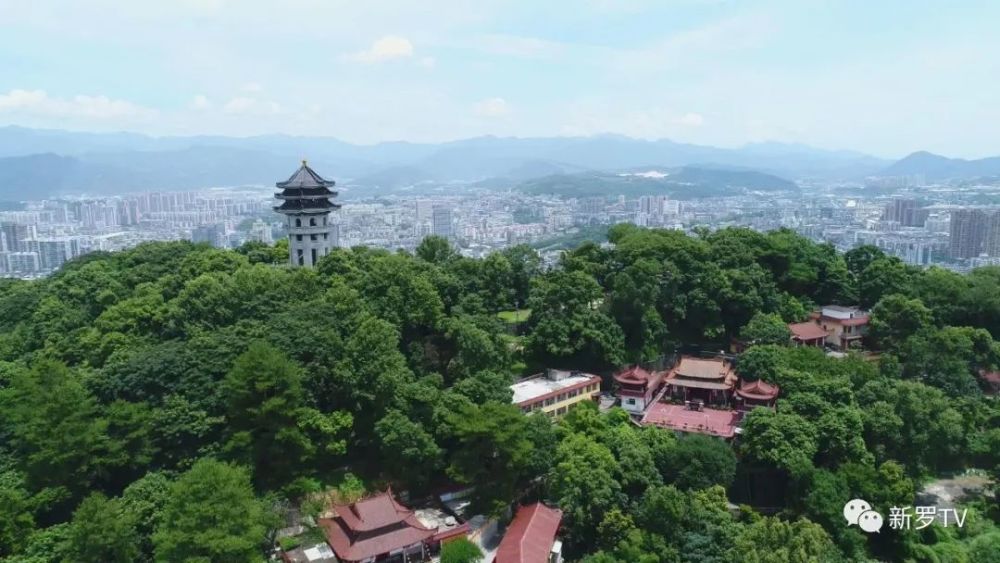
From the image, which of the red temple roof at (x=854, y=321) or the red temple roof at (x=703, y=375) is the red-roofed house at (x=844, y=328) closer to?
the red temple roof at (x=854, y=321)

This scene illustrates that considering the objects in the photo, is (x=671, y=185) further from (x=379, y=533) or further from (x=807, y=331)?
(x=379, y=533)

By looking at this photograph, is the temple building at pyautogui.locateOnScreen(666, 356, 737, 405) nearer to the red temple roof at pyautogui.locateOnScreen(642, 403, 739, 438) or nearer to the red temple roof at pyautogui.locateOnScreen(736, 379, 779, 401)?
the red temple roof at pyautogui.locateOnScreen(642, 403, 739, 438)

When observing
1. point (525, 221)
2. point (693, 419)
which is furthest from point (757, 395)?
point (525, 221)

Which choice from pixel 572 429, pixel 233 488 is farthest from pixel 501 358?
pixel 233 488

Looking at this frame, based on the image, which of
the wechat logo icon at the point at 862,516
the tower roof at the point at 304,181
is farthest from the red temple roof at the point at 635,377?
the tower roof at the point at 304,181

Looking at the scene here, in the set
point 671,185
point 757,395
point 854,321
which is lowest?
point 757,395

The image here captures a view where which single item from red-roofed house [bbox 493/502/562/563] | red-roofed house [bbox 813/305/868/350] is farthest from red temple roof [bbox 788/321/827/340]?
red-roofed house [bbox 493/502/562/563]
